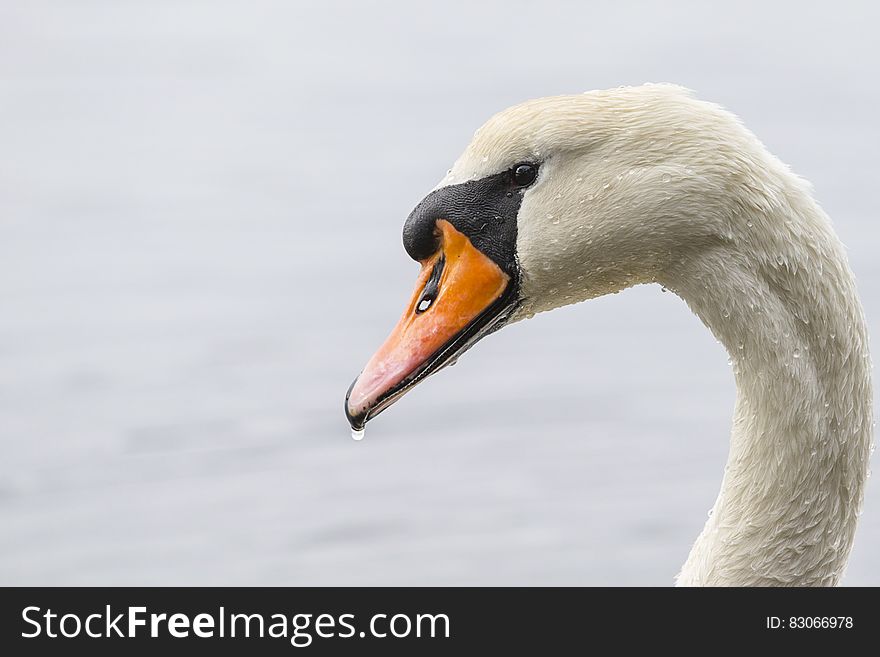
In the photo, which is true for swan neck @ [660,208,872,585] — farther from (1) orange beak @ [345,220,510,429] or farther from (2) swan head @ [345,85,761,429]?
(1) orange beak @ [345,220,510,429]

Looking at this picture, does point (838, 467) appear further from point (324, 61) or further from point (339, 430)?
point (324, 61)

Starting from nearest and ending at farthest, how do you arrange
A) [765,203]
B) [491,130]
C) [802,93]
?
[765,203]
[491,130]
[802,93]

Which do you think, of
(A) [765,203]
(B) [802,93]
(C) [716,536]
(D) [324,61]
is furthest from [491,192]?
(D) [324,61]

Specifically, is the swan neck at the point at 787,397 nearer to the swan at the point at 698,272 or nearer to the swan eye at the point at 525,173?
the swan at the point at 698,272

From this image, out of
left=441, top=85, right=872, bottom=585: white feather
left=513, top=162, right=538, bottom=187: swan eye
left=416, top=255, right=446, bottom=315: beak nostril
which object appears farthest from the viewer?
left=416, top=255, right=446, bottom=315: beak nostril

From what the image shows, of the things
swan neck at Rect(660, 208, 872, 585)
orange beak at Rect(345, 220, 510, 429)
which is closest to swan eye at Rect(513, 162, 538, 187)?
orange beak at Rect(345, 220, 510, 429)

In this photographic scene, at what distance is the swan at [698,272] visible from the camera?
4.02 metres

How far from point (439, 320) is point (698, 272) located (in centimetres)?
70

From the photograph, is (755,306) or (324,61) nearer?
(755,306)

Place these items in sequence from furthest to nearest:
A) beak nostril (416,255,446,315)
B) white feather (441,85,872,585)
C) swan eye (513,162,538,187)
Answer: beak nostril (416,255,446,315) < swan eye (513,162,538,187) < white feather (441,85,872,585)

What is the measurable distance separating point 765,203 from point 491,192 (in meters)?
0.74

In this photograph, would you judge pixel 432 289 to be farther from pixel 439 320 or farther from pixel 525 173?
pixel 525 173

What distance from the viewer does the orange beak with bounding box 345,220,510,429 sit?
4.27 meters

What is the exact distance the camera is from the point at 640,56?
12906 mm
